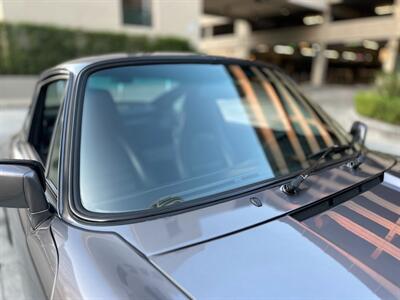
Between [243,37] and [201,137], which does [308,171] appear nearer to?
[201,137]

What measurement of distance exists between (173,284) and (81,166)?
69cm

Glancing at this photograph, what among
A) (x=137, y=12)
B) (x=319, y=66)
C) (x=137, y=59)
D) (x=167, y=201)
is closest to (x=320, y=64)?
(x=319, y=66)

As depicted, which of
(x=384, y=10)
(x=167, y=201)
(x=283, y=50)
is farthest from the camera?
(x=283, y=50)

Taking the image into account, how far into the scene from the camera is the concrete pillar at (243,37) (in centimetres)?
2911

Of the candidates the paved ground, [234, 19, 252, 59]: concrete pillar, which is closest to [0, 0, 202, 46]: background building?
[234, 19, 252, 59]: concrete pillar

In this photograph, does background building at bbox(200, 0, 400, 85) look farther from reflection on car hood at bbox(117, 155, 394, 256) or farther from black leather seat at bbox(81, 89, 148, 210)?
reflection on car hood at bbox(117, 155, 394, 256)

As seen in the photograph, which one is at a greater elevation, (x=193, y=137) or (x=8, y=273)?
(x=193, y=137)

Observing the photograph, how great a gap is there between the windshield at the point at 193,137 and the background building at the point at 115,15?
13467 millimetres

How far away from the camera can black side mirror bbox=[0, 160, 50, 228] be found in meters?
1.23

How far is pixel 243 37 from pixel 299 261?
3022 centimetres

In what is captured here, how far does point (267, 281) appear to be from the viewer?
0.96 metres

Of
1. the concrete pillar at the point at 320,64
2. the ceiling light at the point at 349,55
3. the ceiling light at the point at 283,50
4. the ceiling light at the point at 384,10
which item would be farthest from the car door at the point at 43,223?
the ceiling light at the point at 349,55

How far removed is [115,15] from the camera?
1564 cm

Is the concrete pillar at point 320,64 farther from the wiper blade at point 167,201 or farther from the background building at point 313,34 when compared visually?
the wiper blade at point 167,201
